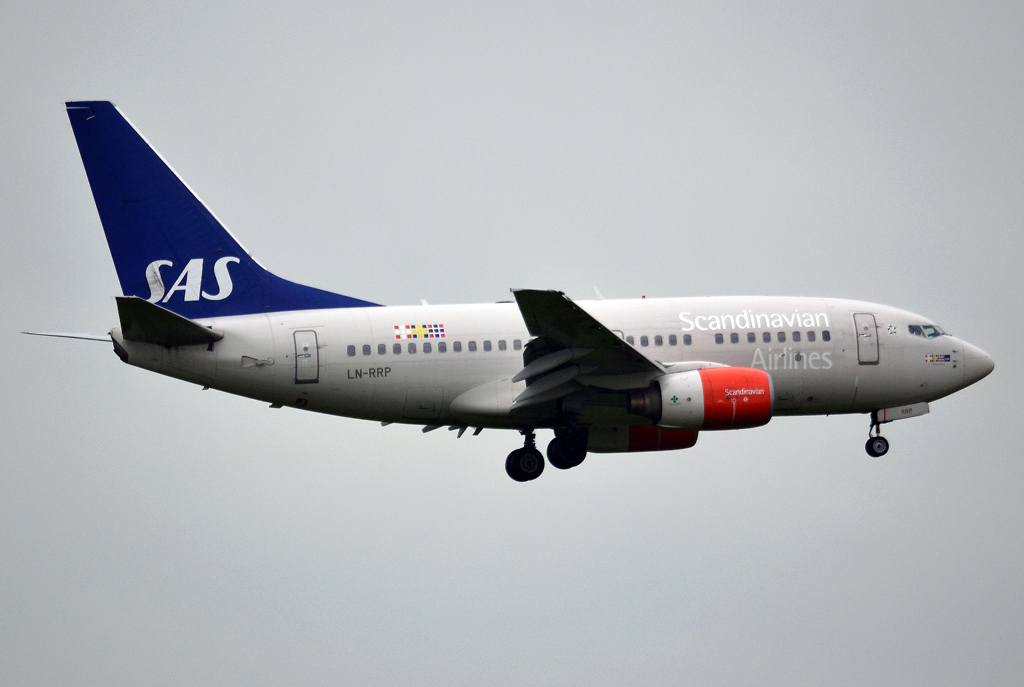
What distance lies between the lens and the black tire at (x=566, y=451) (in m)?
45.8

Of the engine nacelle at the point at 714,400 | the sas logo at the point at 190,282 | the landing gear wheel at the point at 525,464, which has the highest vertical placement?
the sas logo at the point at 190,282

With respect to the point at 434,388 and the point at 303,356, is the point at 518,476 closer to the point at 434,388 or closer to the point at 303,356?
the point at 434,388

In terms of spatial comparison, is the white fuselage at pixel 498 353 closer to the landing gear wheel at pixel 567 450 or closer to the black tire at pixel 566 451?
the landing gear wheel at pixel 567 450

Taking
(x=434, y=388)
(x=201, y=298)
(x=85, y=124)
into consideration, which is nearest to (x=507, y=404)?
(x=434, y=388)

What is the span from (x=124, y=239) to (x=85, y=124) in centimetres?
389

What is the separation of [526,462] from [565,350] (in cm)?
551

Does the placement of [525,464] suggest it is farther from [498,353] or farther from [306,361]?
[306,361]

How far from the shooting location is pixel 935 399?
157 ft

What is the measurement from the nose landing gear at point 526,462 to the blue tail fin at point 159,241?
821 centimetres

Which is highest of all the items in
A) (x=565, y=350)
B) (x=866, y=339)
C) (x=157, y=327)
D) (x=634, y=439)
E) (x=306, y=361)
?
(x=157, y=327)

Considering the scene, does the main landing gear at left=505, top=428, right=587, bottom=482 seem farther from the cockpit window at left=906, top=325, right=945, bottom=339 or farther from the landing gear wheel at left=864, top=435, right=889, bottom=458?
the cockpit window at left=906, top=325, right=945, bottom=339

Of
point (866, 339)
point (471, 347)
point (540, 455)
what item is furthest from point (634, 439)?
point (866, 339)

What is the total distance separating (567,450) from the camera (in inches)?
1807

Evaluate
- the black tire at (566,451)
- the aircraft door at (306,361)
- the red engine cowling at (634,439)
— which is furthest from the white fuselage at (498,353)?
the red engine cowling at (634,439)
